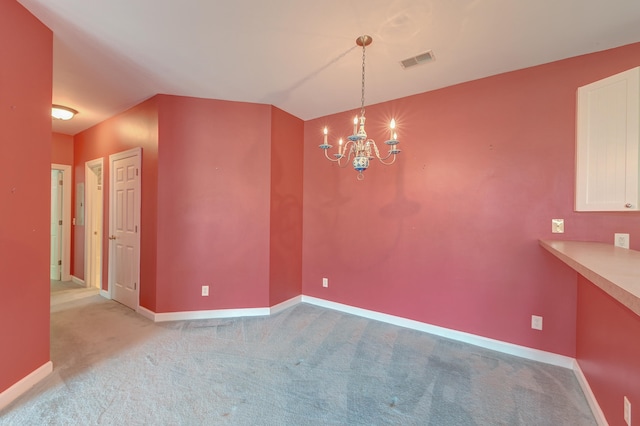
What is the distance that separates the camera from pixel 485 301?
264 cm

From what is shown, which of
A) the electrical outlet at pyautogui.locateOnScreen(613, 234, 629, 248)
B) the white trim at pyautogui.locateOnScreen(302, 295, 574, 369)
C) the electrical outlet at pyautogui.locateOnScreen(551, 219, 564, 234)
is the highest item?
the electrical outlet at pyautogui.locateOnScreen(551, 219, 564, 234)

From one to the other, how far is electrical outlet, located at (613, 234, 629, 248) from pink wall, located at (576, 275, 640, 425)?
0.38 metres

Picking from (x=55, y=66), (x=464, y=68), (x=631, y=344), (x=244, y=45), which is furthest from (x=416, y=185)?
(x=55, y=66)

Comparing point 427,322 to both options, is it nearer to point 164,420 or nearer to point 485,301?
point 485,301

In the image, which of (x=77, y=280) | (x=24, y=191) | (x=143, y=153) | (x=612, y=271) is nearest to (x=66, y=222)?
(x=77, y=280)

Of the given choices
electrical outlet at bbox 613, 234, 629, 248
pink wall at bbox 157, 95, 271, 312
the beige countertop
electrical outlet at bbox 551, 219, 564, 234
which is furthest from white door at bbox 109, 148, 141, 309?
electrical outlet at bbox 613, 234, 629, 248

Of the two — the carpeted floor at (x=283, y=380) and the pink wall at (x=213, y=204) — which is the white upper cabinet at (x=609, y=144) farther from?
the pink wall at (x=213, y=204)

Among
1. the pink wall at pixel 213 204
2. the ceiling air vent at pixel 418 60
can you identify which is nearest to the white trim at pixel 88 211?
the pink wall at pixel 213 204

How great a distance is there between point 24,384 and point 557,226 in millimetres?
4343

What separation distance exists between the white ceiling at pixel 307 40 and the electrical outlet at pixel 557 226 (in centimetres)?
141

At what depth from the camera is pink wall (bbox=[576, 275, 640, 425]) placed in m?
1.34

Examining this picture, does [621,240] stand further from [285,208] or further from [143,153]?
[143,153]

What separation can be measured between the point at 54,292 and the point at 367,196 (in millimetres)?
5035

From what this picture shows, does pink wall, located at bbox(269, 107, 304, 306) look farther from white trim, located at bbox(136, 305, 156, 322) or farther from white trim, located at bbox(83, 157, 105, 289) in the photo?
white trim, located at bbox(83, 157, 105, 289)
